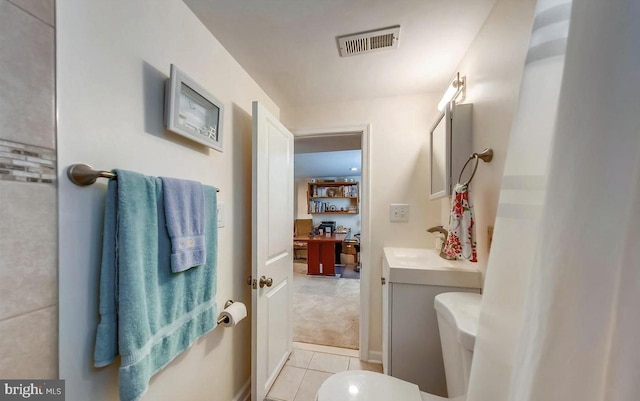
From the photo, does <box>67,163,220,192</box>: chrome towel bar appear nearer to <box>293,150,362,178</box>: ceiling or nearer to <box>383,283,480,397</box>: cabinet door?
<box>383,283,480,397</box>: cabinet door

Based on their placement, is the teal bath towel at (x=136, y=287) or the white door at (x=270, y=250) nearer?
the teal bath towel at (x=136, y=287)

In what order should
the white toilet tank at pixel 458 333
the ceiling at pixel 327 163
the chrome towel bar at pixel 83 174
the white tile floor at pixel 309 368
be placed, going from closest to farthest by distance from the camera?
the chrome towel bar at pixel 83 174, the white toilet tank at pixel 458 333, the white tile floor at pixel 309 368, the ceiling at pixel 327 163

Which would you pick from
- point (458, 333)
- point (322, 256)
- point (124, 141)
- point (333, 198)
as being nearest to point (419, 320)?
point (458, 333)

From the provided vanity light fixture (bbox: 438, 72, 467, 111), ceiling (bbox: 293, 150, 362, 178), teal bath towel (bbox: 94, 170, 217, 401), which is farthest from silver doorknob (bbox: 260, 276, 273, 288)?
ceiling (bbox: 293, 150, 362, 178)

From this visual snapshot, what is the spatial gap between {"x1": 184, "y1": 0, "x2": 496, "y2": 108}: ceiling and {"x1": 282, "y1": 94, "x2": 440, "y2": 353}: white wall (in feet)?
0.46

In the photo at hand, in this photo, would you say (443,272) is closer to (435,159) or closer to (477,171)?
(477,171)

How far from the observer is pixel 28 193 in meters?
0.56

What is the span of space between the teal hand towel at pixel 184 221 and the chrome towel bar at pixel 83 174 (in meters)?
0.19

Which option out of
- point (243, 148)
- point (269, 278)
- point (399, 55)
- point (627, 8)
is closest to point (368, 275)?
point (269, 278)

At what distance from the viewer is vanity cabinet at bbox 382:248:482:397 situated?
4.00 feet

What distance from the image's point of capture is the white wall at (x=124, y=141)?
636 mm

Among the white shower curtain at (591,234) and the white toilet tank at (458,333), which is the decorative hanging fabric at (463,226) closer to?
the white toilet tank at (458,333)

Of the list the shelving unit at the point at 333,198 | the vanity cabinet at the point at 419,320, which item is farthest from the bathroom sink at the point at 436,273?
the shelving unit at the point at 333,198

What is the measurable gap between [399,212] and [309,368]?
1.41 m
